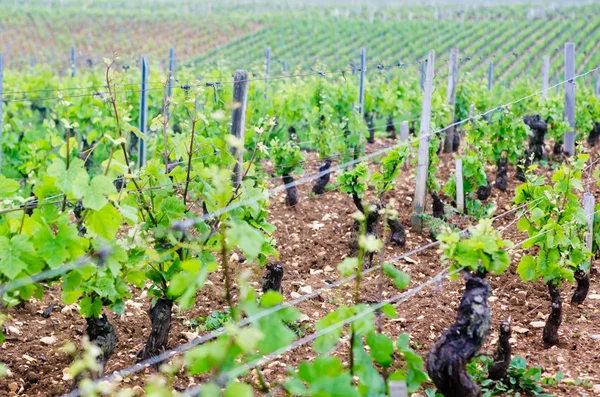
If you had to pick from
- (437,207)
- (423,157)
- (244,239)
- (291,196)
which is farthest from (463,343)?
(291,196)

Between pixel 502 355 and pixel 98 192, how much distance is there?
2.32 m

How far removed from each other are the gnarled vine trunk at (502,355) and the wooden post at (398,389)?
158 centimetres

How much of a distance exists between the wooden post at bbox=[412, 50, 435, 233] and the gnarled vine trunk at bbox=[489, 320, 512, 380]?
2902 millimetres

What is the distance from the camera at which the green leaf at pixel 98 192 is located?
128 inches

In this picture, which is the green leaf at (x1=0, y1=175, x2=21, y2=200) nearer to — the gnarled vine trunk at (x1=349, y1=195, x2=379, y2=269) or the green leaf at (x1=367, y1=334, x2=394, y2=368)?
the green leaf at (x1=367, y1=334, x2=394, y2=368)

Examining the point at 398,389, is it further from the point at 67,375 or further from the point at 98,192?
the point at 67,375

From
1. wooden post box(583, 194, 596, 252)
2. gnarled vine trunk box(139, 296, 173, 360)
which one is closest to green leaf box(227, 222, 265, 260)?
gnarled vine trunk box(139, 296, 173, 360)

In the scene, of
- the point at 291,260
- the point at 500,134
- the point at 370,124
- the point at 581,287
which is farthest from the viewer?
the point at 370,124

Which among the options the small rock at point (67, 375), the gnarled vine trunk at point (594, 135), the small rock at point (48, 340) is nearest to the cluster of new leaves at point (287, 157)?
the small rock at point (48, 340)

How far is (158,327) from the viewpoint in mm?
4449

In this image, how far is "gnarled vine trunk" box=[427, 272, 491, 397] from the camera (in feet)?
11.3

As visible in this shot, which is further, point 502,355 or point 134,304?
point 134,304

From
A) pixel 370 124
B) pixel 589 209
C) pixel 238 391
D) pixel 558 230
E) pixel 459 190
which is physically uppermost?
pixel 238 391

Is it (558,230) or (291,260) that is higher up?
(558,230)
